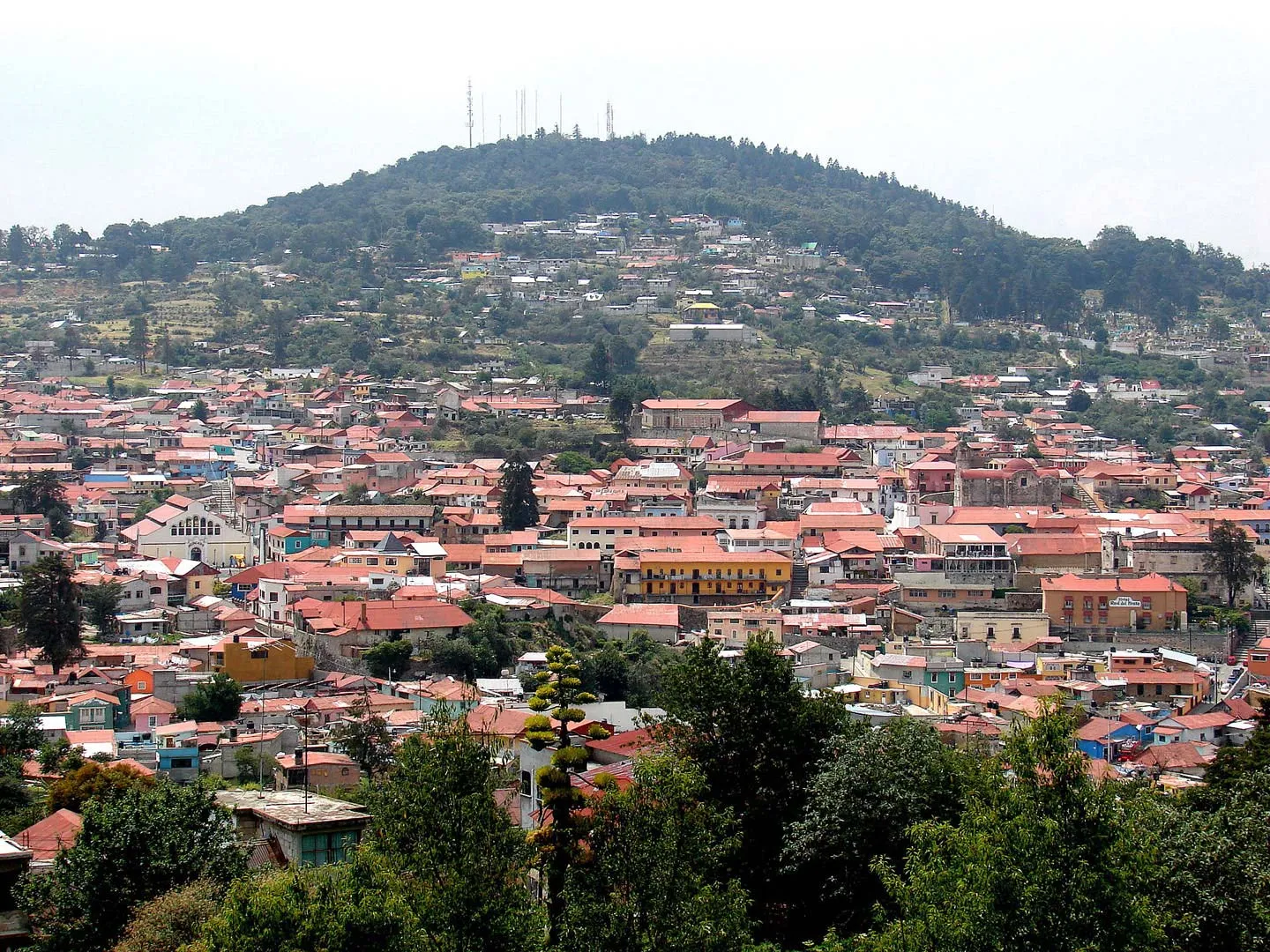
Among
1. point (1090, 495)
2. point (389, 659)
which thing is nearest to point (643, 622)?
point (389, 659)

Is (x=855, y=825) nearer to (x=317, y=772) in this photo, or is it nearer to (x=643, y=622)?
(x=317, y=772)

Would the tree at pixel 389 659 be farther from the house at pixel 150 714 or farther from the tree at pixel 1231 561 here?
the tree at pixel 1231 561

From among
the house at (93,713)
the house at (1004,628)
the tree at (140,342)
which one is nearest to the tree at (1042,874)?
the house at (93,713)

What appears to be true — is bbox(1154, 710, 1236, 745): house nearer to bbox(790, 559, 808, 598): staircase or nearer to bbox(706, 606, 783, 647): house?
bbox(706, 606, 783, 647): house

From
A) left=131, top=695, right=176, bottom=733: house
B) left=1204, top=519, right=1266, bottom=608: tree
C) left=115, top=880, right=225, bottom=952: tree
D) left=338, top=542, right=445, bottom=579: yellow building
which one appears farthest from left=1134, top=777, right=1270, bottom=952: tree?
left=1204, top=519, right=1266, bottom=608: tree

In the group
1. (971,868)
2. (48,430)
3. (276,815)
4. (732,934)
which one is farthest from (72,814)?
(48,430)
